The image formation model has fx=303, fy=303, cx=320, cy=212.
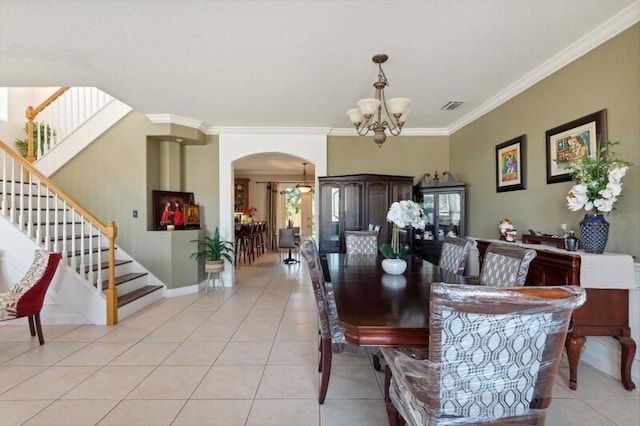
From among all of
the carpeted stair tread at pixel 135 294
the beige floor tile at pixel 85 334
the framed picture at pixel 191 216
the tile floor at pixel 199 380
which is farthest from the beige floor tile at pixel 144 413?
the framed picture at pixel 191 216

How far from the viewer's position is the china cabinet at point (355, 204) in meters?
4.92

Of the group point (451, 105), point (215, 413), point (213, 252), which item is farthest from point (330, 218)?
point (215, 413)

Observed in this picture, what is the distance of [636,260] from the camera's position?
2176 millimetres

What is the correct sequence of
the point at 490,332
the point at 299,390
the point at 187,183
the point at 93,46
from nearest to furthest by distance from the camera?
1. the point at 490,332
2. the point at 299,390
3. the point at 93,46
4. the point at 187,183

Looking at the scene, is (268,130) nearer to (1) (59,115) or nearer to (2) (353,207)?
(2) (353,207)

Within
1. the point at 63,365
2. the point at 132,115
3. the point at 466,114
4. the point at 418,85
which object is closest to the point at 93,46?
the point at 132,115

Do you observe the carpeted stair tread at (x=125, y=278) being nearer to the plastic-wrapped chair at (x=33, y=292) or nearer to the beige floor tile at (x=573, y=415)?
the plastic-wrapped chair at (x=33, y=292)

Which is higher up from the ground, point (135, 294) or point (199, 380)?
point (135, 294)

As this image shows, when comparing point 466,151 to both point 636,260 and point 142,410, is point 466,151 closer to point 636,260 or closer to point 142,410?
point 636,260

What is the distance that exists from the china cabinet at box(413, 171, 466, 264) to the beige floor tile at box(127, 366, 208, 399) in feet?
11.6

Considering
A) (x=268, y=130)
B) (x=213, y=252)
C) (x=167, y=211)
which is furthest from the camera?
(x=268, y=130)

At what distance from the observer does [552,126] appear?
118 inches

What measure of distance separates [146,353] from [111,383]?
487 mm

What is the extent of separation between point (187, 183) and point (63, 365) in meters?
3.27
